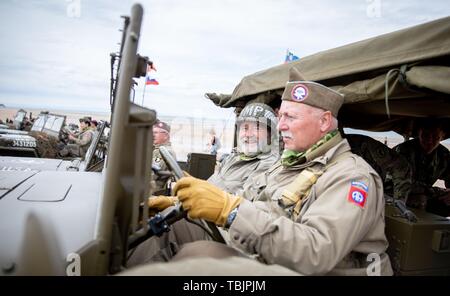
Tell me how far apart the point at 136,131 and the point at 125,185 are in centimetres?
20

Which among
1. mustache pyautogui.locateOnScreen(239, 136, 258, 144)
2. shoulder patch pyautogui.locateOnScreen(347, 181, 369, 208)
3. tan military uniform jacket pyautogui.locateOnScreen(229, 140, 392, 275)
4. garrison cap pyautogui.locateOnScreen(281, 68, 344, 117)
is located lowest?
tan military uniform jacket pyautogui.locateOnScreen(229, 140, 392, 275)

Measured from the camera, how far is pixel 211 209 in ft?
5.24

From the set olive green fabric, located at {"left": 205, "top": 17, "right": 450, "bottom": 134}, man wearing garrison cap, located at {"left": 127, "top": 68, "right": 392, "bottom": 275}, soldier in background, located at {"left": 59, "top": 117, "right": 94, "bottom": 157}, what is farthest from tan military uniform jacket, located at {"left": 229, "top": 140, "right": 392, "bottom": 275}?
soldier in background, located at {"left": 59, "top": 117, "right": 94, "bottom": 157}

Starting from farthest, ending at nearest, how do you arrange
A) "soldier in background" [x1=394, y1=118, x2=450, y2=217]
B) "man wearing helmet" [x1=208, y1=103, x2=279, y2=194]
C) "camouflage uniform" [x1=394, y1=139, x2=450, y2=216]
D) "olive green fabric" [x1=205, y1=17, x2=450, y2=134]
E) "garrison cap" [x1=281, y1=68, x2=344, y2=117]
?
1. "camouflage uniform" [x1=394, y1=139, x2=450, y2=216]
2. "soldier in background" [x1=394, y1=118, x2=450, y2=217]
3. "man wearing helmet" [x1=208, y1=103, x2=279, y2=194]
4. "garrison cap" [x1=281, y1=68, x2=344, y2=117]
5. "olive green fabric" [x1=205, y1=17, x2=450, y2=134]

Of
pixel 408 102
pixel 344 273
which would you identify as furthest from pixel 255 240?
pixel 408 102

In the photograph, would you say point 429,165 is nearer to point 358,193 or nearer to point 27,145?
point 358,193

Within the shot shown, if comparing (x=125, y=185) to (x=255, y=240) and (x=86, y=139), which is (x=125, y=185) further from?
(x=86, y=139)

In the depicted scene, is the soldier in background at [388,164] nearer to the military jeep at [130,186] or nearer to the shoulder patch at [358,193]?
the military jeep at [130,186]

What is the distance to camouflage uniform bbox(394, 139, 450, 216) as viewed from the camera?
13.7 feet

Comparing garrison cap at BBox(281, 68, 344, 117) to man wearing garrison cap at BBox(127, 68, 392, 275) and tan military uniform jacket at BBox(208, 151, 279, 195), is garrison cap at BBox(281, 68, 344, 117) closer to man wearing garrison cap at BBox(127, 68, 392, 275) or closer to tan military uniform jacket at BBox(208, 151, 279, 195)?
man wearing garrison cap at BBox(127, 68, 392, 275)

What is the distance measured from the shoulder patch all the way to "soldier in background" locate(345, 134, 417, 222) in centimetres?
212

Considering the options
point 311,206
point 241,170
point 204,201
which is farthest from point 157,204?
point 241,170

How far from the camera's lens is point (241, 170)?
11.8 feet

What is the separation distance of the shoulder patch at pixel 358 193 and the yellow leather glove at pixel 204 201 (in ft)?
1.92
